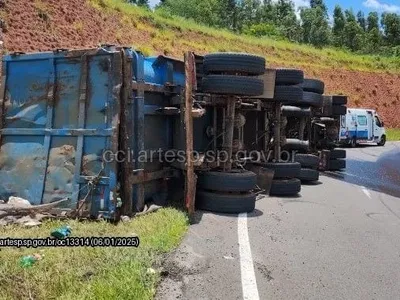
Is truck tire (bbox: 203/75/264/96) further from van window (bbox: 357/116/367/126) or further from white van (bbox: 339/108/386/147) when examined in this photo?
van window (bbox: 357/116/367/126)

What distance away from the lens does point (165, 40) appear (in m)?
39.9

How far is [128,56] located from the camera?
21.8 feet

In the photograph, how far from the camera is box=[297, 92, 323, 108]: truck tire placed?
12.4 meters

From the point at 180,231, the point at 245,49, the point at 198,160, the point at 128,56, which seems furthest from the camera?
the point at 245,49

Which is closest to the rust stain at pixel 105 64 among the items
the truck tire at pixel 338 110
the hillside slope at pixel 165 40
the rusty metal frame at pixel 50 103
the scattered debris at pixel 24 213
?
the rusty metal frame at pixel 50 103

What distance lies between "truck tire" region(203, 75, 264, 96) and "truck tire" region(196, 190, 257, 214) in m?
1.71

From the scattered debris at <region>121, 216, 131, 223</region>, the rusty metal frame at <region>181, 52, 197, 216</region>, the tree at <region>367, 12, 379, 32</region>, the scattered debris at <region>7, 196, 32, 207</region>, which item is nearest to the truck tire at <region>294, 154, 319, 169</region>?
the rusty metal frame at <region>181, 52, 197, 216</region>

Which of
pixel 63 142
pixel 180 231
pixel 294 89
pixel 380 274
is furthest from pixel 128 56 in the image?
pixel 294 89

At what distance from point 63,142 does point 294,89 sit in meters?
5.51

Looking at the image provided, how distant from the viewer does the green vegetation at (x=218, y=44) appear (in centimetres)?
3869

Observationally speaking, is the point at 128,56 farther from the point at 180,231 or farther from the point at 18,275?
the point at 18,275

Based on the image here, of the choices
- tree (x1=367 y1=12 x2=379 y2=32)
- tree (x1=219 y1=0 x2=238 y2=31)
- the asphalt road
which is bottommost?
the asphalt road

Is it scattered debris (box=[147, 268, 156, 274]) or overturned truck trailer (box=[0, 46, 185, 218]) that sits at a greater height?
overturned truck trailer (box=[0, 46, 185, 218])

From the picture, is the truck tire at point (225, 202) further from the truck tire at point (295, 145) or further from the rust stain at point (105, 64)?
the truck tire at point (295, 145)
